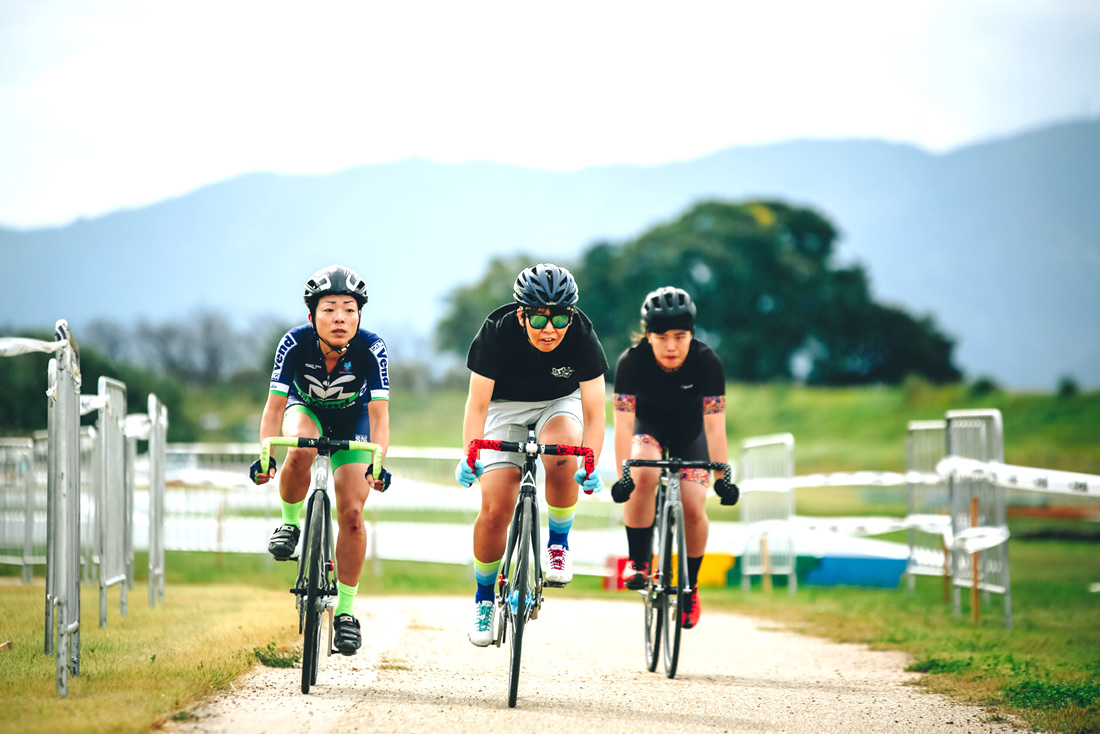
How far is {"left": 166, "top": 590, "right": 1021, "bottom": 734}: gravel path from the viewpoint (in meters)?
5.64

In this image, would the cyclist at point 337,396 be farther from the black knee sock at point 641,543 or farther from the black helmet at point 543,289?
the black knee sock at point 641,543

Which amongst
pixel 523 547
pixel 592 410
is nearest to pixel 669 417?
pixel 592 410

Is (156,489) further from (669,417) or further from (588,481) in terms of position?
(588,481)

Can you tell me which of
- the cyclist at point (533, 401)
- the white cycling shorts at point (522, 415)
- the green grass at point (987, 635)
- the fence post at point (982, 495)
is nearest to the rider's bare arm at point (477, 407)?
the cyclist at point (533, 401)

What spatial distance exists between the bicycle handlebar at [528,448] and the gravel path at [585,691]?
4.29 feet

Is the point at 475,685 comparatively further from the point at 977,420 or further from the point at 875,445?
the point at 875,445

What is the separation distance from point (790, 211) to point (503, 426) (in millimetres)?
76368

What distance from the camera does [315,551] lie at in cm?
631

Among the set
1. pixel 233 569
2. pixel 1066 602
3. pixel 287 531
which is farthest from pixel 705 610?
pixel 233 569

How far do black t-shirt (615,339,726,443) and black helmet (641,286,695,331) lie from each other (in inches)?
11.7

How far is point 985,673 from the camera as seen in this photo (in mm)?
7598

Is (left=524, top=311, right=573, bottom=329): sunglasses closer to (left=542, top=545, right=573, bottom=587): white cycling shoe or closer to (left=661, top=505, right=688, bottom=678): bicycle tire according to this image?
(left=542, top=545, right=573, bottom=587): white cycling shoe

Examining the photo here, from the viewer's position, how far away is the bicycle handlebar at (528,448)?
636cm

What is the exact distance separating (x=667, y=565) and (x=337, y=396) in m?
2.44
